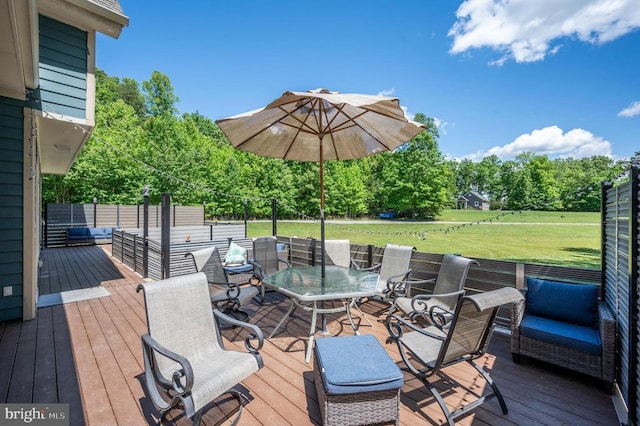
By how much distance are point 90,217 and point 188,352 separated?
1410cm

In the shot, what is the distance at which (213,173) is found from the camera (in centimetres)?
2327

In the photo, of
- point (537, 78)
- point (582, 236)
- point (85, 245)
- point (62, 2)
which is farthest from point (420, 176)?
point (62, 2)

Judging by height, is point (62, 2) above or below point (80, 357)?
above

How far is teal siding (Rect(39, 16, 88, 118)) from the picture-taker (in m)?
4.20

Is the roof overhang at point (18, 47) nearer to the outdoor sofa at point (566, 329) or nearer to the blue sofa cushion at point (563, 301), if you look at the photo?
the outdoor sofa at point (566, 329)

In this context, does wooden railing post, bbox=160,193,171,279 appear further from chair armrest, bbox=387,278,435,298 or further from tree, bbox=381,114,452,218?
tree, bbox=381,114,452,218

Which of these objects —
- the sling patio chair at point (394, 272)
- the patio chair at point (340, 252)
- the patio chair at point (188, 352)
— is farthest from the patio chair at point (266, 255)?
the patio chair at point (188, 352)

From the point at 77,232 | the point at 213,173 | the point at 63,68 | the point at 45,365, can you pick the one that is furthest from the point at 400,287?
the point at 213,173

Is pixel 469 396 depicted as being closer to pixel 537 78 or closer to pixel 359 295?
pixel 359 295

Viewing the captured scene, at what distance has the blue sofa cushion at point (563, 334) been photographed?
7.75ft

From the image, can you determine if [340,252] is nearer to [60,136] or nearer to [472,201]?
[60,136]

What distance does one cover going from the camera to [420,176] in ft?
97.3

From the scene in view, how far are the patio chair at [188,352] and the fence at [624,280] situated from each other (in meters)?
2.47

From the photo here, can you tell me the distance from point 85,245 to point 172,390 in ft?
43.4
